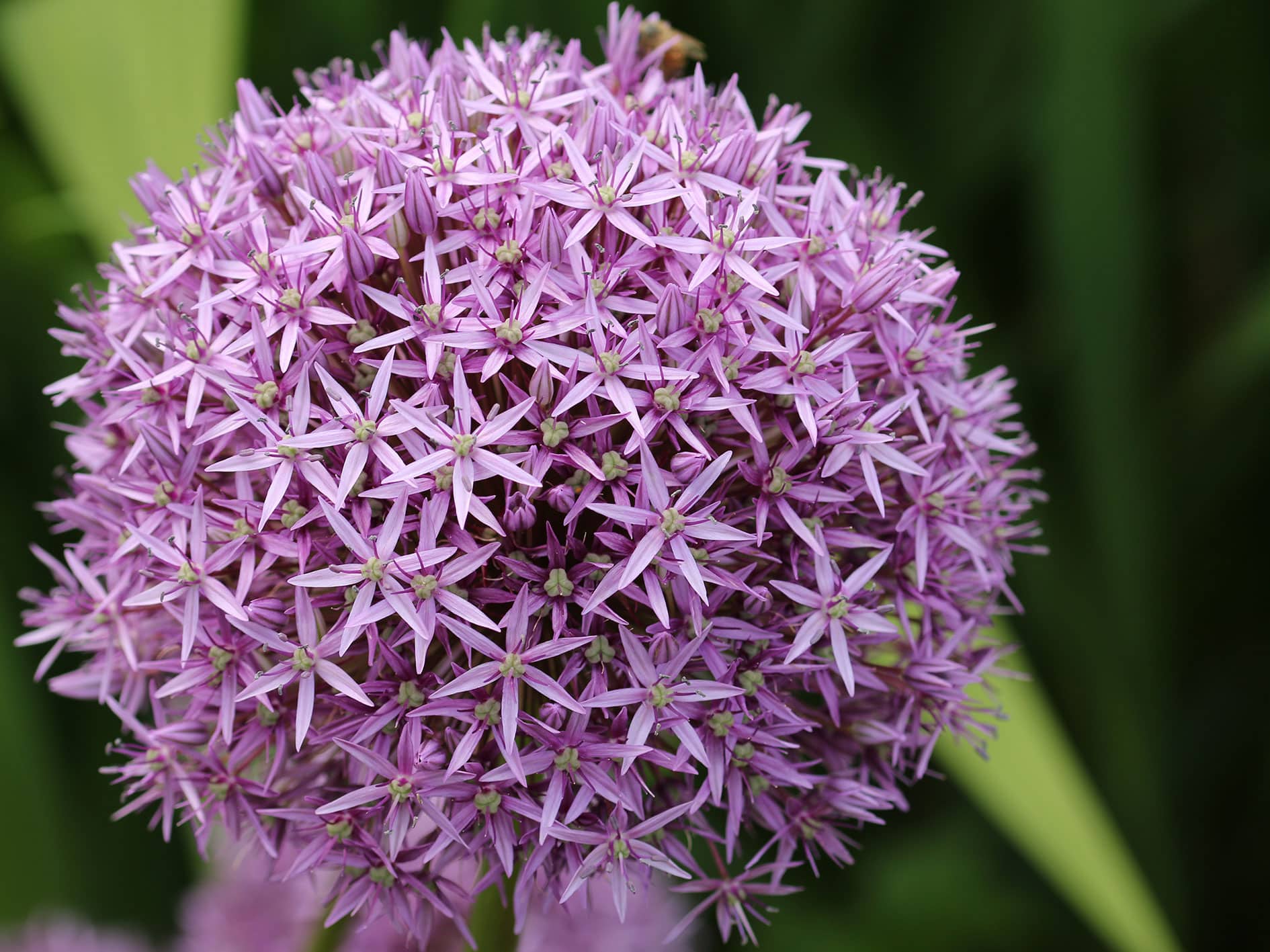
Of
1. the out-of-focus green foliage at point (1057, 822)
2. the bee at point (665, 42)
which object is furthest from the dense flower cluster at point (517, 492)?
the out-of-focus green foliage at point (1057, 822)

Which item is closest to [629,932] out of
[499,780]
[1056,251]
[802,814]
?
[802,814]

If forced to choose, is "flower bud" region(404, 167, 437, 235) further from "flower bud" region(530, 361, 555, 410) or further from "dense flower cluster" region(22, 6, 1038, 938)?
"flower bud" region(530, 361, 555, 410)

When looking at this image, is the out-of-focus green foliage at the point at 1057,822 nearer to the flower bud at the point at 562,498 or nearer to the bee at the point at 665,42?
the flower bud at the point at 562,498

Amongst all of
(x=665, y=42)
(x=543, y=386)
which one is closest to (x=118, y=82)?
(x=665, y=42)

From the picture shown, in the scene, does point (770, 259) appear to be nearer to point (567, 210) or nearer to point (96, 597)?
point (567, 210)

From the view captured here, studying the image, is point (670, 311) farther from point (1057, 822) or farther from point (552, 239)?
point (1057, 822)

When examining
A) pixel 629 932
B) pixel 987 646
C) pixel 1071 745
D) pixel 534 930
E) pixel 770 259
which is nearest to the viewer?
pixel 770 259

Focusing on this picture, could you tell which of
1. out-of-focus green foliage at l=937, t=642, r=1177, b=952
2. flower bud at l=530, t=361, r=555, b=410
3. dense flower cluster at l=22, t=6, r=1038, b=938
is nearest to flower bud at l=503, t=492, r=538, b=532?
dense flower cluster at l=22, t=6, r=1038, b=938
